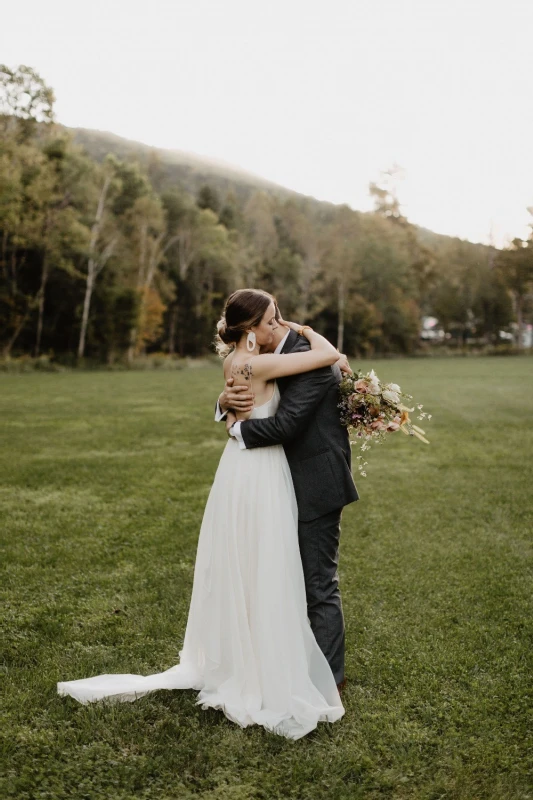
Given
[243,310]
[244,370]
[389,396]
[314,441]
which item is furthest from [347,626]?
[243,310]

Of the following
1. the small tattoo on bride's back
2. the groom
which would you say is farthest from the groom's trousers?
the small tattoo on bride's back

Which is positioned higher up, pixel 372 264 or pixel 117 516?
pixel 372 264

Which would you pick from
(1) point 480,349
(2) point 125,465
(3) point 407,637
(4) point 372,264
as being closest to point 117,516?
(2) point 125,465

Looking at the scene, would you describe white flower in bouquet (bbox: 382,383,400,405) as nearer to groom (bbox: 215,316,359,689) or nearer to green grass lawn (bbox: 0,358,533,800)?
groom (bbox: 215,316,359,689)

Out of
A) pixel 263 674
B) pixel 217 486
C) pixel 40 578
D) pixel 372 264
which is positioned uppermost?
pixel 372 264

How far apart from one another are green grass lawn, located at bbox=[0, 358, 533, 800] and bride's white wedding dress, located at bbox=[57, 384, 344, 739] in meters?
0.14

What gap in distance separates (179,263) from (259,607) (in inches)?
2179

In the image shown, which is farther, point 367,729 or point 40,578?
point 40,578

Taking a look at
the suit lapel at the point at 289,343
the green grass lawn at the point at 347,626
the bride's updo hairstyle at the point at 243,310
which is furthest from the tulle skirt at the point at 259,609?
the bride's updo hairstyle at the point at 243,310

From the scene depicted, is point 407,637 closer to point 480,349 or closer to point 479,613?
point 479,613

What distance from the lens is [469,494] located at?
9.85 m

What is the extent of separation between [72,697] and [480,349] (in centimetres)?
7401

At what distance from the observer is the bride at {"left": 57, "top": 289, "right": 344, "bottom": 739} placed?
3.85m

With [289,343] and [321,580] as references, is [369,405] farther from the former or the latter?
[321,580]
